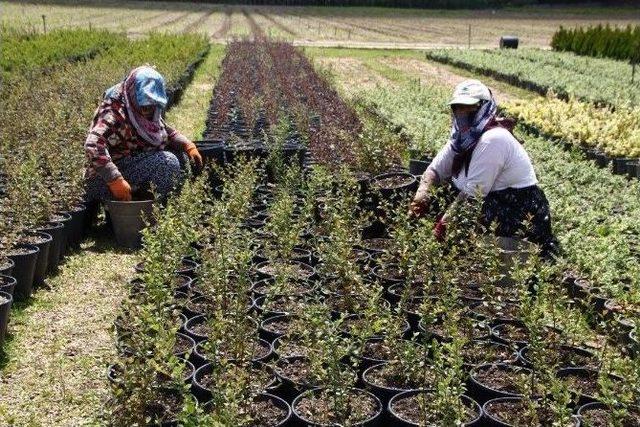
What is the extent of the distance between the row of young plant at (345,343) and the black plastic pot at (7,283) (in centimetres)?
63

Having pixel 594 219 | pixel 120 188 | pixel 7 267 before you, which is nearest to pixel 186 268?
pixel 7 267

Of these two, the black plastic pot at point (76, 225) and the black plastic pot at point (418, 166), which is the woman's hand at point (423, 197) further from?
the black plastic pot at point (76, 225)

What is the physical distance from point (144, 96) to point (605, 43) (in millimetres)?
20108

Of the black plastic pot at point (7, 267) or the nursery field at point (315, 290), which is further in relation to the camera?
the black plastic pot at point (7, 267)

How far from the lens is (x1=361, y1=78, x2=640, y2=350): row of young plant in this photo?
197 inches

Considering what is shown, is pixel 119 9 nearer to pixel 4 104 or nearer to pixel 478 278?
pixel 4 104

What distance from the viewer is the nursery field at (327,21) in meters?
34.8

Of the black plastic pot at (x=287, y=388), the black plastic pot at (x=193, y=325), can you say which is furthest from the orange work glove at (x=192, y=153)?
the black plastic pot at (x=287, y=388)

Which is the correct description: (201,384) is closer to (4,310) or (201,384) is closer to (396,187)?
(4,310)

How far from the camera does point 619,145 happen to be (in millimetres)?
9383

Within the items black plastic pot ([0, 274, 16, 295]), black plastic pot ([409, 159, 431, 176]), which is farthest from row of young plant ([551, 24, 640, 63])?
black plastic pot ([0, 274, 16, 295])

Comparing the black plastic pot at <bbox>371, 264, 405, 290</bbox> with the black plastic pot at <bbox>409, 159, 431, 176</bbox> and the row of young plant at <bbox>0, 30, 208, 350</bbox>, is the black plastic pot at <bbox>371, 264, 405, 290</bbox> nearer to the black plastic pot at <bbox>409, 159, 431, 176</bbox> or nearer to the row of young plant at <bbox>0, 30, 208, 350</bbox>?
the row of young plant at <bbox>0, 30, 208, 350</bbox>

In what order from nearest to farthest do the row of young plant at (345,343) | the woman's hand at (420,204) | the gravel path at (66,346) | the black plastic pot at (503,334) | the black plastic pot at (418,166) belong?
the row of young plant at (345,343)
the gravel path at (66,346)
the black plastic pot at (503,334)
the woman's hand at (420,204)
the black plastic pot at (418,166)

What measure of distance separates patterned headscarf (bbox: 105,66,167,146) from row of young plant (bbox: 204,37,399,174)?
152cm
